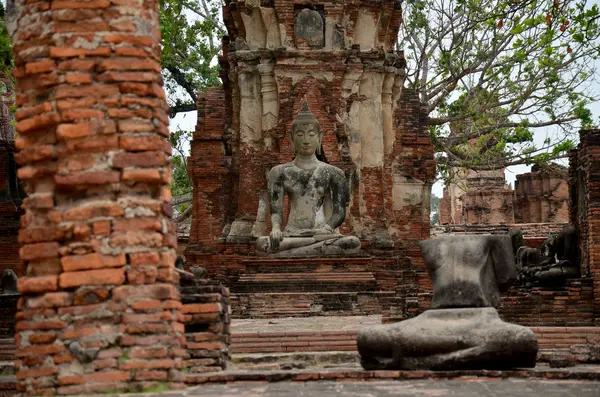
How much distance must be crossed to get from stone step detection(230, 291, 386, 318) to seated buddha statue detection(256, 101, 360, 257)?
68.9 inches

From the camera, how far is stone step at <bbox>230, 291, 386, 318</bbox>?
48.5ft

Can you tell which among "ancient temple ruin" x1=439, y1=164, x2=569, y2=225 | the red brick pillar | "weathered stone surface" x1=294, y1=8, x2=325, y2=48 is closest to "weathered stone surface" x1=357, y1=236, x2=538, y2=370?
the red brick pillar

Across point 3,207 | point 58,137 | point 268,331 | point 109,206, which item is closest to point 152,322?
point 109,206

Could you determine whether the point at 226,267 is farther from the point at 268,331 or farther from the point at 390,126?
the point at 268,331

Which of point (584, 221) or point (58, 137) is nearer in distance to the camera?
point (58, 137)

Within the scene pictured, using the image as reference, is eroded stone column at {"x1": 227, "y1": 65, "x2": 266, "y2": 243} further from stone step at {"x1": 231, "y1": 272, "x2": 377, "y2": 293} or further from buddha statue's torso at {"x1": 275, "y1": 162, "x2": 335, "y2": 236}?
stone step at {"x1": 231, "y1": 272, "x2": 377, "y2": 293}

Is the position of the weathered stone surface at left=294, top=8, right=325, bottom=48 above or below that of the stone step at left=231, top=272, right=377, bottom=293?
above

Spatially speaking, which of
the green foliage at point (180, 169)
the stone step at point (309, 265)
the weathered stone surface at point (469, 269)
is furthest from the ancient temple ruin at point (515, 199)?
the weathered stone surface at point (469, 269)

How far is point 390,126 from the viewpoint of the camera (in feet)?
68.8

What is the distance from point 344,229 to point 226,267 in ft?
6.37

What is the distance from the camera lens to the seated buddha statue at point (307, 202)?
17.0 meters

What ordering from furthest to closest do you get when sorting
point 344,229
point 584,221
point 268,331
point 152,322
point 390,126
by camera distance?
point 390,126 → point 344,229 → point 584,221 → point 268,331 → point 152,322

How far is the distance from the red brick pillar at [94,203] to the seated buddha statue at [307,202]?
9.46 m

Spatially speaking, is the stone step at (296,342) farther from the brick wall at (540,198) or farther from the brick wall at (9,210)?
the brick wall at (540,198)
